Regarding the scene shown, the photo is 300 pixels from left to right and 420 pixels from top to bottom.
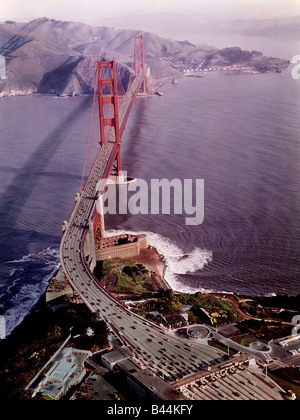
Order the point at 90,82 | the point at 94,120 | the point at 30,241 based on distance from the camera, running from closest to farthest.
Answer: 1. the point at 30,241
2. the point at 94,120
3. the point at 90,82

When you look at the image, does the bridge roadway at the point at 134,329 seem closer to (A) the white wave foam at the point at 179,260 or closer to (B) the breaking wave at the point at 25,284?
(B) the breaking wave at the point at 25,284

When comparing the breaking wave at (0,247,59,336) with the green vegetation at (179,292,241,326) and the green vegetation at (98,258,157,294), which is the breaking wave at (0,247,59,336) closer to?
the green vegetation at (98,258,157,294)

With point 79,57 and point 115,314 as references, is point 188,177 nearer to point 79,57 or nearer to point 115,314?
point 115,314

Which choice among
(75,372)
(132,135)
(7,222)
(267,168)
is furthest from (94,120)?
(75,372)

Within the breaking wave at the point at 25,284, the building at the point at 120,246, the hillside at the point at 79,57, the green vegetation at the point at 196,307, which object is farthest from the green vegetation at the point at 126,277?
the hillside at the point at 79,57

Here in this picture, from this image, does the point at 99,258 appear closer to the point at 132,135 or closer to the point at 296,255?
the point at 296,255

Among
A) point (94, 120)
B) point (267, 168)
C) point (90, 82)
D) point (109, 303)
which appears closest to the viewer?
point (109, 303)
